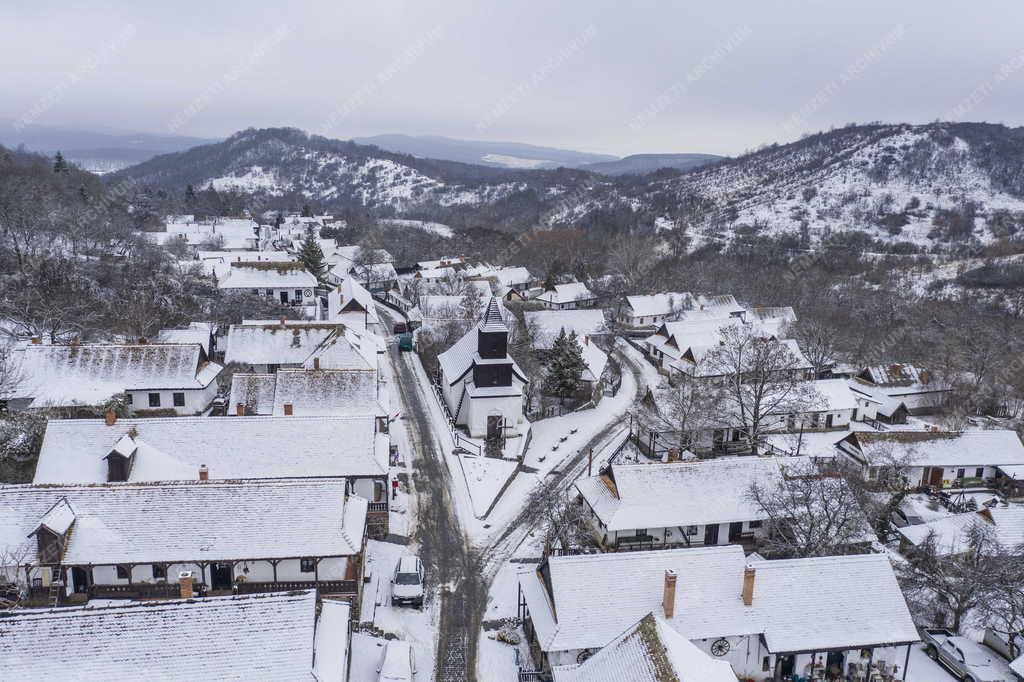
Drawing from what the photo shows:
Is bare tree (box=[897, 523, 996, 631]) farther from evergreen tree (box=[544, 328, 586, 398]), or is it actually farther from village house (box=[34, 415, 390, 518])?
evergreen tree (box=[544, 328, 586, 398])

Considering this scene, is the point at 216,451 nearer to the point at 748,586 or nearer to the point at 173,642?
the point at 173,642

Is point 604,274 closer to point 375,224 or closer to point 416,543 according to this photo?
point 375,224

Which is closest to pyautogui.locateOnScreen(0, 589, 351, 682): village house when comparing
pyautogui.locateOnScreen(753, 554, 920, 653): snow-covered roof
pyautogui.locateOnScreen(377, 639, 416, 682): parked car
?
pyautogui.locateOnScreen(377, 639, 416, 682): parked car

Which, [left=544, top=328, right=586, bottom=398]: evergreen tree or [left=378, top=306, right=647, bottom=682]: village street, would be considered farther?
[left=544, top=328, right=586, bottom=398]: evergreen tree

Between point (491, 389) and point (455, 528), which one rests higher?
point (491, 389)

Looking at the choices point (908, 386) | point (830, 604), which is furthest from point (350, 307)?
point (908, 386)

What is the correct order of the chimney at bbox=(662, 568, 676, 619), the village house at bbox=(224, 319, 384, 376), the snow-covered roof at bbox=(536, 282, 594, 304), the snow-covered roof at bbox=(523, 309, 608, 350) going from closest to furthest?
→ the chimney at bbox=(662, 568, 676, 619) < the village house at bbox=(224, 319, 384, 376) < the snow-covered roof at bbox=(523, 309, 608, 350) < the snow-covered roof at bbox=(536, 282, 594, 304)

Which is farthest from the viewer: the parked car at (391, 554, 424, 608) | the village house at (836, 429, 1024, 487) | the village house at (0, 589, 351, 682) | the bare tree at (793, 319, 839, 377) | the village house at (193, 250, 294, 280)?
the village house at (193, 250, 294, 280)
